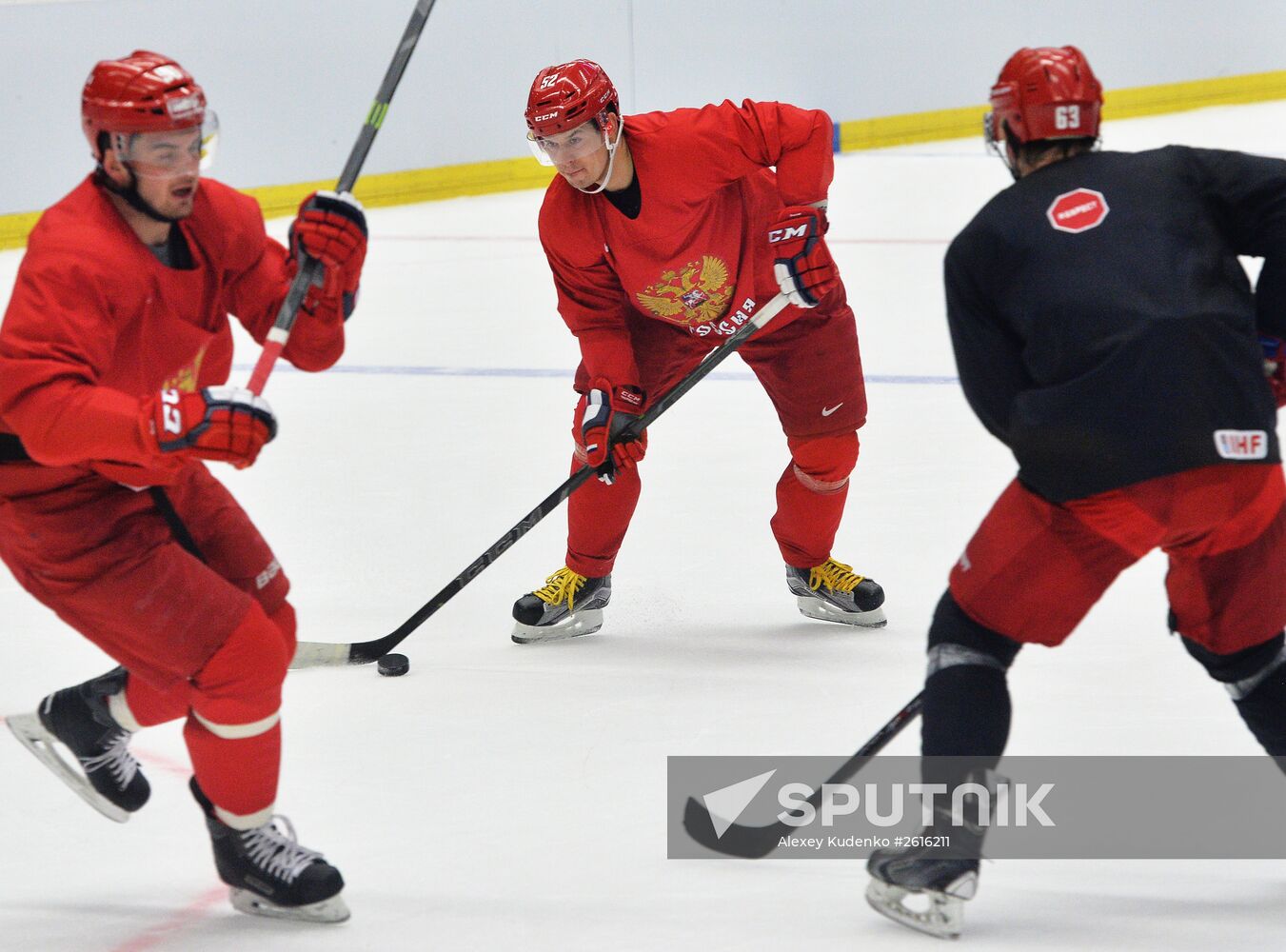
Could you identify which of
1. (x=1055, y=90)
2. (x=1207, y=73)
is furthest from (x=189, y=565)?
(x=1207, y=73)

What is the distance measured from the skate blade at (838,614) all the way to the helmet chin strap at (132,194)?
1.66 metres

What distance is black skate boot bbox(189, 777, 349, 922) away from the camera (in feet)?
7.11

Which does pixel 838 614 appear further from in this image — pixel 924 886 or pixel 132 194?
pixel 132 194

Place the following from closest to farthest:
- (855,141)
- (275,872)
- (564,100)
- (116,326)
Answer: (116,326), (275,872), (564,100), (855,141)

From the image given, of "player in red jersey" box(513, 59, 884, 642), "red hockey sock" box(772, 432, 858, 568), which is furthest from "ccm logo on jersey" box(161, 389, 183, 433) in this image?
"red hockey sock" box(772, 432, 858, 568)

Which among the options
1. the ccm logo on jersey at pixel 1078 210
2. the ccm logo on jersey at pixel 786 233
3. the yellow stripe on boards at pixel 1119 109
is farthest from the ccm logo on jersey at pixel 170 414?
the yellow stripe on boards at pixel 1119 109

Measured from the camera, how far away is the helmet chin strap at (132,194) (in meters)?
2.10

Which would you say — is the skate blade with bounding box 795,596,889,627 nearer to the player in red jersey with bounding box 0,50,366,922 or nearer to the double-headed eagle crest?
the double-headed eagle crest

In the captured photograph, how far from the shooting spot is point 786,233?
3.06 m

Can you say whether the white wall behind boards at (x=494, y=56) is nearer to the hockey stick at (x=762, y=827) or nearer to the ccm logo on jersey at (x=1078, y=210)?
the hockey stick at (x=762, y=827)

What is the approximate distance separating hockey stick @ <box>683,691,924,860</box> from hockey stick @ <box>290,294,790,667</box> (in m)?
0.88

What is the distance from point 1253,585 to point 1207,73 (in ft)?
36.5

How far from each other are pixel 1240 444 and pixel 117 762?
159 centimetres

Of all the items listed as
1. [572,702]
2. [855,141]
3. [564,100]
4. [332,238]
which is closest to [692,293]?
[564,100]
